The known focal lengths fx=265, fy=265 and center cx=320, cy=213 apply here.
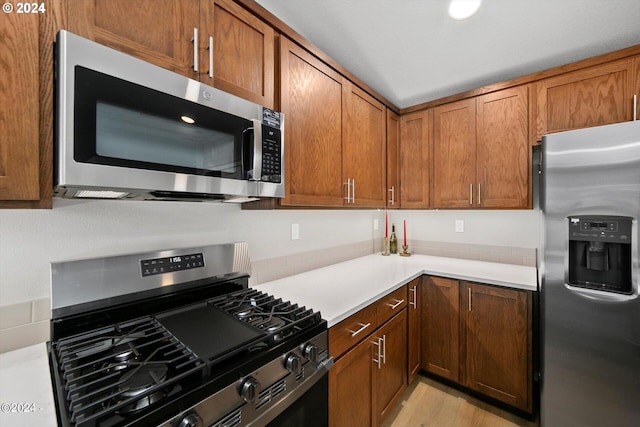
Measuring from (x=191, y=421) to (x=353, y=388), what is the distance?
35.4 inches

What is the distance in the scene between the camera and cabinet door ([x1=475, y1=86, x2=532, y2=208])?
1943mm

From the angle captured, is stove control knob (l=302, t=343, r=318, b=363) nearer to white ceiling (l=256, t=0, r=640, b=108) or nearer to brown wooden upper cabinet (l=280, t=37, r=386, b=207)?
brown wooden upper cabinet (l=280, t=37, r=386, b=207)

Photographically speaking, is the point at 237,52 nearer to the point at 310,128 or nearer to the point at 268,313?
the point at 310,128

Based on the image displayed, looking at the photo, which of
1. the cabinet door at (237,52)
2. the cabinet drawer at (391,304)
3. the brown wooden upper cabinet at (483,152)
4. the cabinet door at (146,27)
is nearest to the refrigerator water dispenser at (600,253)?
the brown wooden upper cabinet at (483,152)

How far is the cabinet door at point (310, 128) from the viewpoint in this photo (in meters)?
1.39

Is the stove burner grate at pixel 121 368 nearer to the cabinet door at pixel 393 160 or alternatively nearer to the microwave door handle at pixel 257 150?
the microwave door handle at pixel 257 150

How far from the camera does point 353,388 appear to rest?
131 centimetres

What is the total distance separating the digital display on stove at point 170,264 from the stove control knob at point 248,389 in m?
0.63

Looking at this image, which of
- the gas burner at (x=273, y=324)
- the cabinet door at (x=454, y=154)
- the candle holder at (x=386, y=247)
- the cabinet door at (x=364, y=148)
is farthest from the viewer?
the candle holder at (x=386, y=247)

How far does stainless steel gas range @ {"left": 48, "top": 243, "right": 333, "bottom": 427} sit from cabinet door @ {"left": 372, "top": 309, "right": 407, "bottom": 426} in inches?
22.4

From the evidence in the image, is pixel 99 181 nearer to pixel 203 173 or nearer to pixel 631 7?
pixel 203 173

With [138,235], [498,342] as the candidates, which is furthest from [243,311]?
[498,342]

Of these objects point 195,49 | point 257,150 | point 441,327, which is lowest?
point 441,327

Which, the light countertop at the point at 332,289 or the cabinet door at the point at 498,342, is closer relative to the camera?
the light countertop at the point at 332,289
